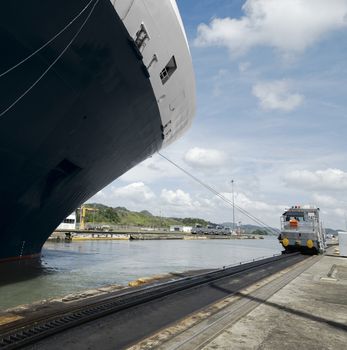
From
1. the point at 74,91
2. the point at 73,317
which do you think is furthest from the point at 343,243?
the point at 73,317

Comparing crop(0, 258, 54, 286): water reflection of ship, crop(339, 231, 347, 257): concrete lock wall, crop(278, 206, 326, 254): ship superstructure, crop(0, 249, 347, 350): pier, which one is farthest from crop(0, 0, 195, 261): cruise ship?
crop(339, 231, 347, 257): concrete lock wall

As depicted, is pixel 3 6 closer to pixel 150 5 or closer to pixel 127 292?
pixel 150 5

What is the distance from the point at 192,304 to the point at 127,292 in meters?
2.34

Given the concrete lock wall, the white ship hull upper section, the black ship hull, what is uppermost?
the white ship hull upper section

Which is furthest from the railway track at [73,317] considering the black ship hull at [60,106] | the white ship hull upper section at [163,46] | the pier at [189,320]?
the white ship hull upper section at [163,46]

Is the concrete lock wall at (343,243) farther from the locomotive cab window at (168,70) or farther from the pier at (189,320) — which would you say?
the locomotive cab window at (168,70)

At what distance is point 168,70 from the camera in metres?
11.1

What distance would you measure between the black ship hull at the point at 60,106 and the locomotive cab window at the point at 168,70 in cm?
Answer: 61

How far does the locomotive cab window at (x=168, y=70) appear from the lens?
1082 centimetres

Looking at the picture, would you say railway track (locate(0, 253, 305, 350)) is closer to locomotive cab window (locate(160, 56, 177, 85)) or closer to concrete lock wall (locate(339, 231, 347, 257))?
locomotive cab window (locate(160, 56, 177, 85))

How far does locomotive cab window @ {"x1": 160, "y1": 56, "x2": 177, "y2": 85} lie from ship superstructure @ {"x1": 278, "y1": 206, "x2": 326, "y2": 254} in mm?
19833

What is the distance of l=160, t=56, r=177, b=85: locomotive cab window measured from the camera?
35.5 feet

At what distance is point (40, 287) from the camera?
13922mm

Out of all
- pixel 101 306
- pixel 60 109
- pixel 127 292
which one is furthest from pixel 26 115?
pixel 127 292
